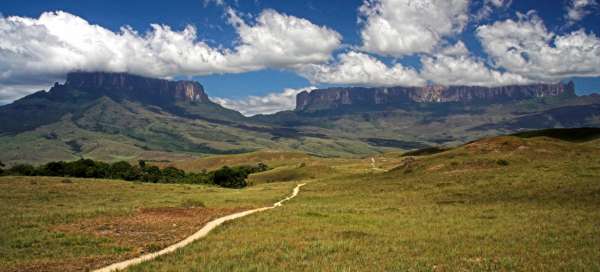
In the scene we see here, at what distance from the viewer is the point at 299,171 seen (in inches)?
6181

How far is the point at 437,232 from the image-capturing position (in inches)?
1186

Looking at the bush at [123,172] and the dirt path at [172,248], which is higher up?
the dirt path at [172,248]

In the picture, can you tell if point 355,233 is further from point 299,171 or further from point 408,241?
point 299,171

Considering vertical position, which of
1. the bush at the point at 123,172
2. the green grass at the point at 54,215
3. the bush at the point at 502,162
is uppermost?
the bush at the point at 502,162

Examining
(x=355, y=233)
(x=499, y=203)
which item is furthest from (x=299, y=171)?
(x=355, y=233)

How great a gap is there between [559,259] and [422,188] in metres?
44.7

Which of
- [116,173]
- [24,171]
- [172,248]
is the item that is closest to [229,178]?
[116,173]

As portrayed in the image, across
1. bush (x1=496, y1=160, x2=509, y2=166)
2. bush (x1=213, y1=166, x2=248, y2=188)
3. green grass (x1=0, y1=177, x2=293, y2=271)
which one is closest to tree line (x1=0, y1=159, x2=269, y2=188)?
bush (x1=213, y1=166, x2=248, y2=188)

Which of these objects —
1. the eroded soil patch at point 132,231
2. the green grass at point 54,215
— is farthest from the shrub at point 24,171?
the eroded soil patch at point 132,231

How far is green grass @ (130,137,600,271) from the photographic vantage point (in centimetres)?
2088

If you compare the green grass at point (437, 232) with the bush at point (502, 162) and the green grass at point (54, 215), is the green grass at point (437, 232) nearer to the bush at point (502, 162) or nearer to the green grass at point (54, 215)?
the green grass at point (54, 215)

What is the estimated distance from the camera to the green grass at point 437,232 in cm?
2088

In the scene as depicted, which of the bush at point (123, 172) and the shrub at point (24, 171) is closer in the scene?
the shrub at point (24, 171)

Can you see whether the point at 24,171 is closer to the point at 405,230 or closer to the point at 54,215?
the point at 54,215
